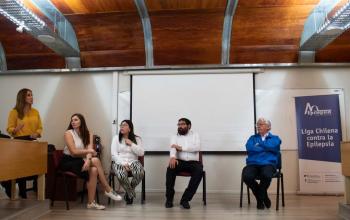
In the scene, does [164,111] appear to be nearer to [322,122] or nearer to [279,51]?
Result: [279,51]

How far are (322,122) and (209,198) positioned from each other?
2.03 m

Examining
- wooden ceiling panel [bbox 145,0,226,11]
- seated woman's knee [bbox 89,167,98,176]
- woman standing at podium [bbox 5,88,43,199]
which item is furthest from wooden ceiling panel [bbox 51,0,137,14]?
seated woman's knee [bbox 89,167,98,176]

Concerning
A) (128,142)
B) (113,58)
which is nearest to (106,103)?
(113,58)

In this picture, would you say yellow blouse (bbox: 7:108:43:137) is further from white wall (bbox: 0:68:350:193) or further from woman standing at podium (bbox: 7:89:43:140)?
white wall (bbox: 0:68:350:193)

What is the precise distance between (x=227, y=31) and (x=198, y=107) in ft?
3.97

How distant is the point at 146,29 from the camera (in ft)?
17.0

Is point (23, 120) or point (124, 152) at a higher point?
point (23, 120)

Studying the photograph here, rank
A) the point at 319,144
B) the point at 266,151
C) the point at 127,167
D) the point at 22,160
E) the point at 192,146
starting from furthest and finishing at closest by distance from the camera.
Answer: the point at 319,144 → the point at 192,146 → the point at 127,167 → the point at 266,151 → the point at 22,160

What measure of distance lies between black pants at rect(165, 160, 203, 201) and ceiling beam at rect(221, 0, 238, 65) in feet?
6.11

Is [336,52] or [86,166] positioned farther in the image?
[336,52]

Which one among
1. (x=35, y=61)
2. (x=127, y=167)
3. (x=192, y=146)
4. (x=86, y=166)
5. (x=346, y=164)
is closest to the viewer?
(x=346, y=164)

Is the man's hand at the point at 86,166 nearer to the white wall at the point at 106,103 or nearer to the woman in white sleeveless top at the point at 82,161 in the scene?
the woman in white sleeveless top at the point at 82,161

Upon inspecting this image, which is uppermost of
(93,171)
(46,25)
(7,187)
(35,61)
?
(46,25)

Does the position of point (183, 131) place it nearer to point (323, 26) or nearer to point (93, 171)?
point (93, 171)
